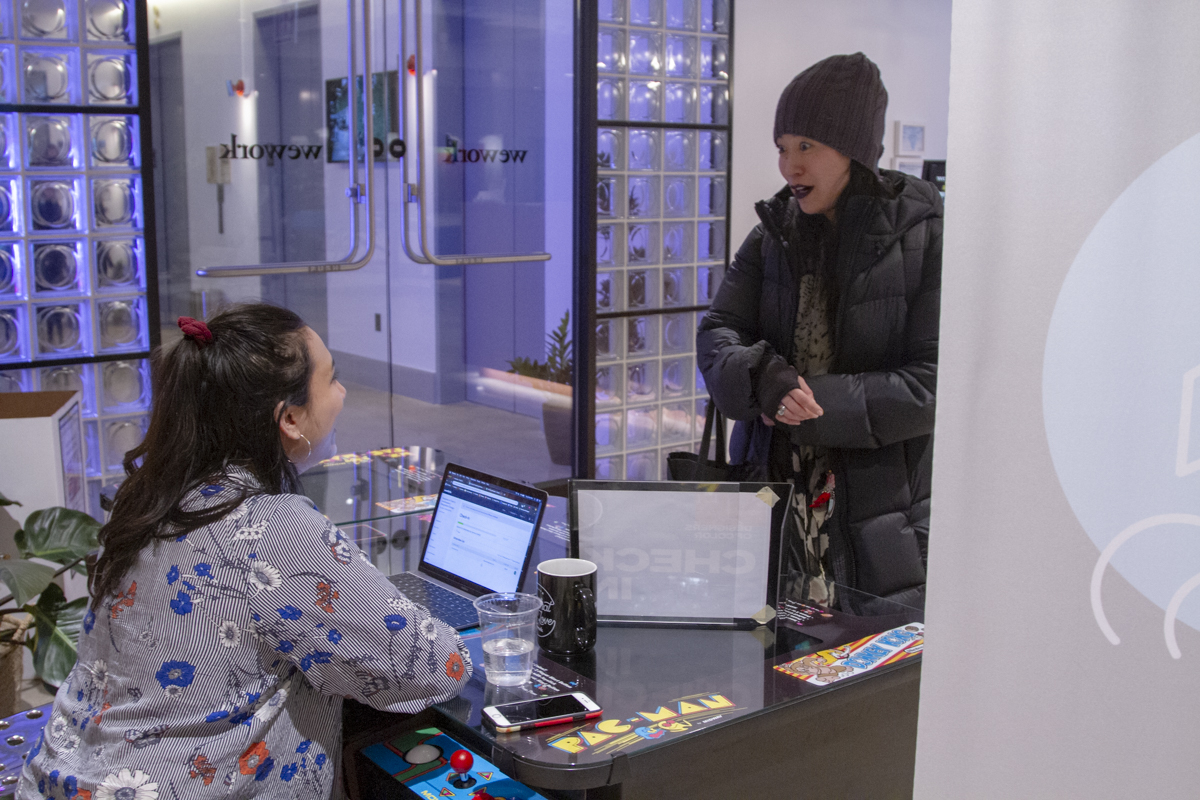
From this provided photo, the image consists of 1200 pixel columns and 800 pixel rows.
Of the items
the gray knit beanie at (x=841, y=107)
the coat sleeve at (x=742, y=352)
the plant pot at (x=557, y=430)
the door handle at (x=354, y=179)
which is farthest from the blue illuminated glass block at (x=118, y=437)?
the gray knit beanie at (x=841, y=107)

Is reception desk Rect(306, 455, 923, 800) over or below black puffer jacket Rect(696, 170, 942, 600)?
below

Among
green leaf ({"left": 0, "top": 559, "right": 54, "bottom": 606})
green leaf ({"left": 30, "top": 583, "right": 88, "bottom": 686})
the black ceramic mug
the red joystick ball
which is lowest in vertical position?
green leaf ({"left": 30, "top": 583, "right": 88, "bottom": 686})

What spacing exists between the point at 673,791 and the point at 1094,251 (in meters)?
0.81

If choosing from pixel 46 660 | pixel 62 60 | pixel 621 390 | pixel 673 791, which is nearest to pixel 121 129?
pixel 62 60

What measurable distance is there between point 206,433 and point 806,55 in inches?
171

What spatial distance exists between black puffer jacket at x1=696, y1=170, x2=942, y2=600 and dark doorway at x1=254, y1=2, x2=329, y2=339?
2234 mm

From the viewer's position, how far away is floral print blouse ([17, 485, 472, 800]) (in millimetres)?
1249

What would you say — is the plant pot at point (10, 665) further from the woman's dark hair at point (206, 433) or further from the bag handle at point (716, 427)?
the bag handle at point (716, 427)

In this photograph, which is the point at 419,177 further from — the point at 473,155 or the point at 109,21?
the point at 109,21

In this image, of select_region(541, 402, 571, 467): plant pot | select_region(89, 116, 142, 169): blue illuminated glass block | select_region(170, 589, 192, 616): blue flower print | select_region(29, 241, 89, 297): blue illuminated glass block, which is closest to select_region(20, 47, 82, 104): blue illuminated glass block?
select_region(89, 116, 142, 169): blue illuminated glass block

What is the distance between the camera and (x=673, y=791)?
1.31 m

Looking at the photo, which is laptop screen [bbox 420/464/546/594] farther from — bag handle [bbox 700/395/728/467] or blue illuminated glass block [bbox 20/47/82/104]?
blue illuminated glass block [bbox 20/47/82/104]

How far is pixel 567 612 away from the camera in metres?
1.51

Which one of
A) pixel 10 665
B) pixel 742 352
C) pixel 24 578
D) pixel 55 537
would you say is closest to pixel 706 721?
pixel 742 352
